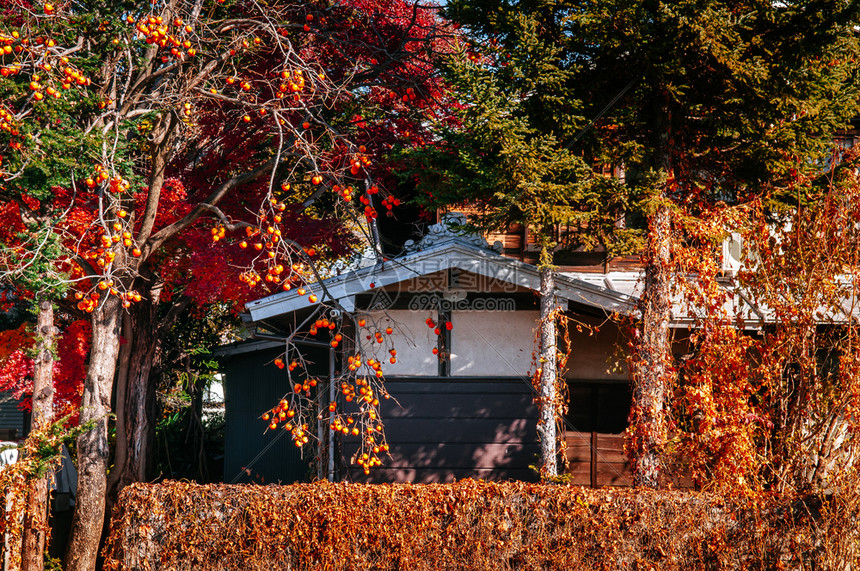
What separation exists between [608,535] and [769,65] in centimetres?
580

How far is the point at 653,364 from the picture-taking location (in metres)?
8.51

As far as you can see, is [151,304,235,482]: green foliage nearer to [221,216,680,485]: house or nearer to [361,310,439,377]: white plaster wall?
[221,216,680,485]: house

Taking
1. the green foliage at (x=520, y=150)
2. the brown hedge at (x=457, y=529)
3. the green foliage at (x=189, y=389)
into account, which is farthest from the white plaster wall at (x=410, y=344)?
the green foliage at (x=189, y=389)

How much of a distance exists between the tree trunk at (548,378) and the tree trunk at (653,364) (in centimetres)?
104

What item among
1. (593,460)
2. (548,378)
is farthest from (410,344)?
(593,460)

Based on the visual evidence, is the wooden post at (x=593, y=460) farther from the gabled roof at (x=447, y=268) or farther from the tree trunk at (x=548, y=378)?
the gabled roof at (x=447, y=268)

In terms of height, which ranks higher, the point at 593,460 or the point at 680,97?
the point at 680,97

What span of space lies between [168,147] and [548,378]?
7.23 meters

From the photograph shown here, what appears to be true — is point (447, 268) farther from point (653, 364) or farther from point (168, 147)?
point (168, 147)

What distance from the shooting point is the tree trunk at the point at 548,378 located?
895cm

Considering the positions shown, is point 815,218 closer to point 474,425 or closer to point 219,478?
point 474,425

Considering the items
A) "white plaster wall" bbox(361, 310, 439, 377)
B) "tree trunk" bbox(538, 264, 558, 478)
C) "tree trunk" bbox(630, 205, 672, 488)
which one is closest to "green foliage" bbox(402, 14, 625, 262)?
"tree trunk" bbox(630, 205, 672, 488)

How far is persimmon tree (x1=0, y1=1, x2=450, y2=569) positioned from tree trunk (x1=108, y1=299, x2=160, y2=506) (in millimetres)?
27

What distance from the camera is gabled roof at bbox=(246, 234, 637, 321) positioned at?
388 inches
